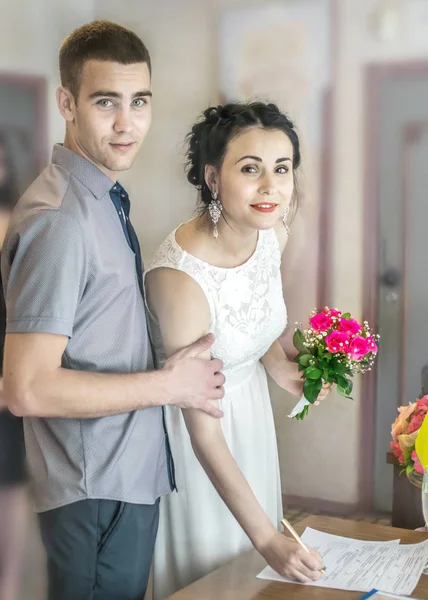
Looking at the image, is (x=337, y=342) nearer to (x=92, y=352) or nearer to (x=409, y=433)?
(x=409, y=433)

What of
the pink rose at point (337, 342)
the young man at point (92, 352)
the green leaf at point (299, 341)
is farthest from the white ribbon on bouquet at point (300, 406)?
the young man at point (92, 352)

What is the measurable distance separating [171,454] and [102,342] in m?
0.39

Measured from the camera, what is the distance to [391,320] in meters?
1.81

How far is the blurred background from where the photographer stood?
173 cm

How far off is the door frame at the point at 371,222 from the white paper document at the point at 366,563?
1.02 feet

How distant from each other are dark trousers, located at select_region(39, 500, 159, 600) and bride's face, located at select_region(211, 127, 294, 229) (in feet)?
2.16

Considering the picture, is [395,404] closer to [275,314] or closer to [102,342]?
[275,314]

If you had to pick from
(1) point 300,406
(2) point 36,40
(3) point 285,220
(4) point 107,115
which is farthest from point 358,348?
(2) point 36,40

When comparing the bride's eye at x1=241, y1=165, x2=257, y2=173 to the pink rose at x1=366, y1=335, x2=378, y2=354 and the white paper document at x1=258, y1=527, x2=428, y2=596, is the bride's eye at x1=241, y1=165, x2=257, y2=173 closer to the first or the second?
the pink rose at x1=366, y1=335, x2=378, y2=354

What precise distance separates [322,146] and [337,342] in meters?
0.49

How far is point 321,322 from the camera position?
169cm

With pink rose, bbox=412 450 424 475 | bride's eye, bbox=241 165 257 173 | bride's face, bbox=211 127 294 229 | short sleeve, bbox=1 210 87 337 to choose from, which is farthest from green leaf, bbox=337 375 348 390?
short sleeve, bbox=1 210 87 337

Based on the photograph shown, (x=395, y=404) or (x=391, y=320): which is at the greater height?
(x=391, y=320)

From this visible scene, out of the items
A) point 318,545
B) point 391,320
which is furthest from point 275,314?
point 318,545
